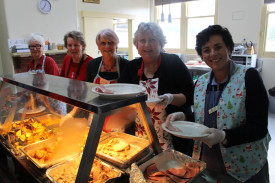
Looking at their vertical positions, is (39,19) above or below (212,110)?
above

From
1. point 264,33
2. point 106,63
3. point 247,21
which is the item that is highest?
point 247,21

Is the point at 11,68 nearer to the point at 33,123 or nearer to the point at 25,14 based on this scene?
the point at 25,14

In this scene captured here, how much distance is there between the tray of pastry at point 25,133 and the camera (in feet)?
5.63

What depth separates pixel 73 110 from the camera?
1451mm

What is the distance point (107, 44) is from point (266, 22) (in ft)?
18.8

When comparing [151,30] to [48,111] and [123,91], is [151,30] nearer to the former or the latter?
[123,91]

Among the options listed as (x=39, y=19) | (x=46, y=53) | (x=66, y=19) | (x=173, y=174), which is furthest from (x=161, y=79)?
(x=66, y=19)

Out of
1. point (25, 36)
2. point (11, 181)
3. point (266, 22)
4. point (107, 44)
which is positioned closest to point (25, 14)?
point (25, 36)

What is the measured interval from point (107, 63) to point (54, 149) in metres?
1.19

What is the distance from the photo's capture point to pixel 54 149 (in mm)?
1527

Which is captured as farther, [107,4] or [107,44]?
[107,4]

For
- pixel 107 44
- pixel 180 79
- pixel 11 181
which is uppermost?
pixel 107 44

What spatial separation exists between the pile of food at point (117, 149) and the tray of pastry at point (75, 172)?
0.08 meters

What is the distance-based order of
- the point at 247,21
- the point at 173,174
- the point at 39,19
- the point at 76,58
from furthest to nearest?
1. the point at 247,21
2. the point at 39,19
3. the point at 76,58
4. the point at 173,174
